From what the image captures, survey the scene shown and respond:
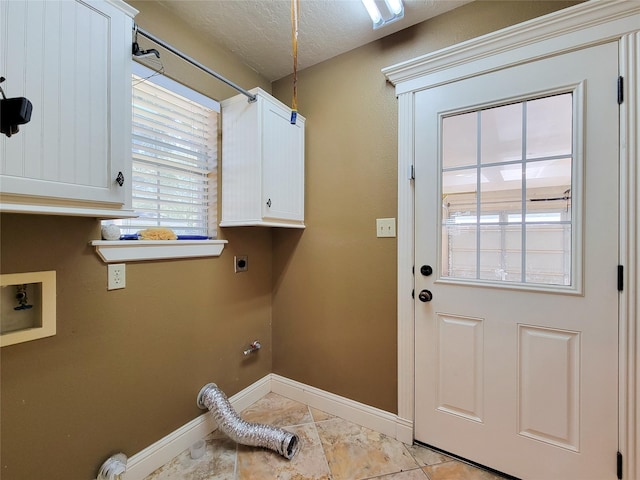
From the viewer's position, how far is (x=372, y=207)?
1.76 m

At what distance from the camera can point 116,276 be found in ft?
4.36

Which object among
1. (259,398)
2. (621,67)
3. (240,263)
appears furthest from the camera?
(259,398)

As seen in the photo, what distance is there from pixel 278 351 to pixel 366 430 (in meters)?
0.83

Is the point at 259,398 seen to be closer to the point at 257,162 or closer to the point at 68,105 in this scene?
the point at 257,162

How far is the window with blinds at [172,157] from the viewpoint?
147cm

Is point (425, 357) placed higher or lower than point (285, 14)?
lower

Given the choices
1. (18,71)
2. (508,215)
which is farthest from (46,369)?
(508,215)

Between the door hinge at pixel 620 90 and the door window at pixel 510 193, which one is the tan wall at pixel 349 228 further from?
the door hinge at pixel 620 90

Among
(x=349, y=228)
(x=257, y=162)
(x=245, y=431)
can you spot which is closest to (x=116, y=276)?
(x=257, y=162)

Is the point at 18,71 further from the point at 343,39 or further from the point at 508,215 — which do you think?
the point at 508,215

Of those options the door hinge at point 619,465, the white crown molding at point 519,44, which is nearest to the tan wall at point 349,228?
the white crown molding at point 519,44

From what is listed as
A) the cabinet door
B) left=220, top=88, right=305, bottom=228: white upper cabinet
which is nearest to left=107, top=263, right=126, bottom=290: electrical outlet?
left=220, top=88, right=305, bottom=228: white upper cabinet

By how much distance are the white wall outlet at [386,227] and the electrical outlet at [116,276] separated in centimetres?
140

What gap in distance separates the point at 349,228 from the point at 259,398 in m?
1.45
